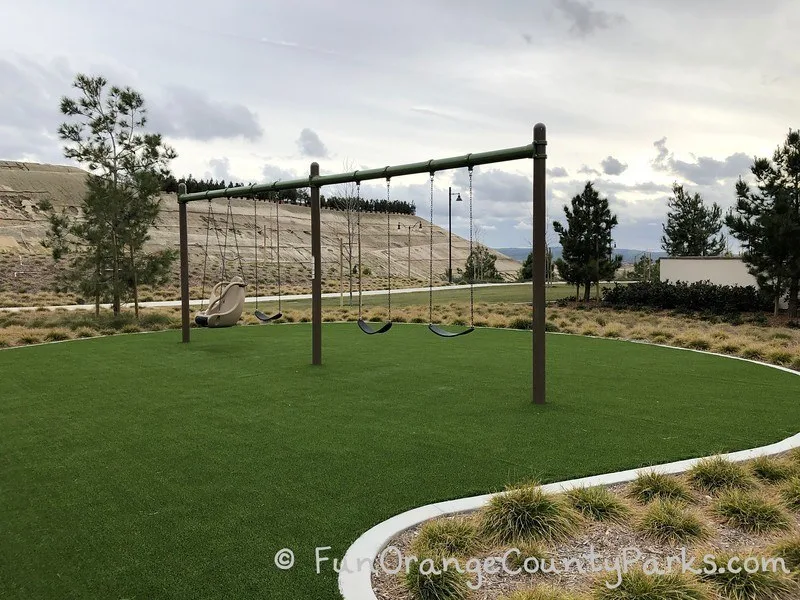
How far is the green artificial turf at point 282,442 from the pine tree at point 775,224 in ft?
20.7

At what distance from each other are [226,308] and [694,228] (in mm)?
26832

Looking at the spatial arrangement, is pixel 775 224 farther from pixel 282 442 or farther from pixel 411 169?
pixel 282 442

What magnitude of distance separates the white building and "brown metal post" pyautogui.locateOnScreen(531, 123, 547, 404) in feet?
40.7

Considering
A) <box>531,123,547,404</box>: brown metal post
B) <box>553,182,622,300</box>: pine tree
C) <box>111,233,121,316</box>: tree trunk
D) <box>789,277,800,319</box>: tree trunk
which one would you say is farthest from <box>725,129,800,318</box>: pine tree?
<box>111,233,121,316</box>: tree trunk

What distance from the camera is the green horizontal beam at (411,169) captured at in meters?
5.84

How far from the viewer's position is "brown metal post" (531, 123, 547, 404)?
5742mm

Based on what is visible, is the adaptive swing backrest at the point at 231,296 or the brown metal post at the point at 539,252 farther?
the adaptive swing backrest at the point at 231,296

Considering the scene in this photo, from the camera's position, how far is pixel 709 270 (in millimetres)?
17219

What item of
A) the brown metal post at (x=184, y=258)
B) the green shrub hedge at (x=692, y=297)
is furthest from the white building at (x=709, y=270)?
the brown metal post at (x=184, y=258)

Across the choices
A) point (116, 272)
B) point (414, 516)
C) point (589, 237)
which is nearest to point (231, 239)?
point (116, 272)

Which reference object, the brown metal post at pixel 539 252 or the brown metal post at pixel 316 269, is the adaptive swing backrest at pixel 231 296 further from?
the brown metal post at pixel 539 252

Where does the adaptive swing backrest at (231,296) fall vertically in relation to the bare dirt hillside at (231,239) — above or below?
below

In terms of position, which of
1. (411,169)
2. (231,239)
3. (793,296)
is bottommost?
(793,296)

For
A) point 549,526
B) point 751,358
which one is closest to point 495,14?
point 751,358
